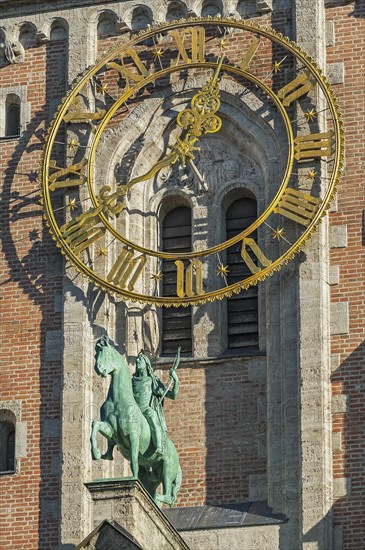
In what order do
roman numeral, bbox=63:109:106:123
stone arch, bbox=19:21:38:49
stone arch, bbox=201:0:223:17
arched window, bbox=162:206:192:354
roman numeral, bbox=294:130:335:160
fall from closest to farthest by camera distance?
roman numeral, bbox=294:130:335:160 < arched window, bbox=162:206:192:354 < roman numeral, bbox=63:109:106:123 < stone arch, bbox=201:0:223:17 < stone arch, bbox=19:21:38:49

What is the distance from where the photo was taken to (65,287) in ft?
101

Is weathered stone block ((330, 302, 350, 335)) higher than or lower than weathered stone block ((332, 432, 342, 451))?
higher

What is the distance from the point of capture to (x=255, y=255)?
3039cm

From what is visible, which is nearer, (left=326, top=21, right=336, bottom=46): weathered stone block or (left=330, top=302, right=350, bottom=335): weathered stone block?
(left=330, top=302, right=350, bottom=335): weathered stone block

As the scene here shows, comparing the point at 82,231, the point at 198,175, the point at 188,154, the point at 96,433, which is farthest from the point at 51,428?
the point at 188,154

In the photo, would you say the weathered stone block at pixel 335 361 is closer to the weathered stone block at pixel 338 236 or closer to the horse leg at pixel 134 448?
the weathered stone block at pixel 338 236

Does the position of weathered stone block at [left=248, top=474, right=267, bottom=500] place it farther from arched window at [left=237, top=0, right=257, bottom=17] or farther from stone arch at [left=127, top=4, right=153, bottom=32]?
stone arch at [left=127, top=4, right=153, bottom=32]

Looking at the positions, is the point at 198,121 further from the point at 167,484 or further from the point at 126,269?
the point at 167,484

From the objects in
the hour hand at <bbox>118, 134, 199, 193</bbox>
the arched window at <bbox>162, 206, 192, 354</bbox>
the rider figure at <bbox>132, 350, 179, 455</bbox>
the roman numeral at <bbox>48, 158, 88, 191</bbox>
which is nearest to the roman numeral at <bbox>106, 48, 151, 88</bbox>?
the hour hand at <bbox>118, 134, 199, 193</bbox>

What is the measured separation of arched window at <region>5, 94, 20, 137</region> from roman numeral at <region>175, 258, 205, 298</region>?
9.41 ft

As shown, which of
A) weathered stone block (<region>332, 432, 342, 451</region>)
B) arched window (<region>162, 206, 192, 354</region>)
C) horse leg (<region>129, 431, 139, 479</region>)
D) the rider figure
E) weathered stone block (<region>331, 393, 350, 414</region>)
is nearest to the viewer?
horse leg (<region>129, 431, 139, 479</region>)

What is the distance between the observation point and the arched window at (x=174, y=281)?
1209 inches

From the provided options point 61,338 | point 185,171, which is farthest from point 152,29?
point 61,338

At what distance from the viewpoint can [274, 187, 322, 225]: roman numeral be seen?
1185 inches
